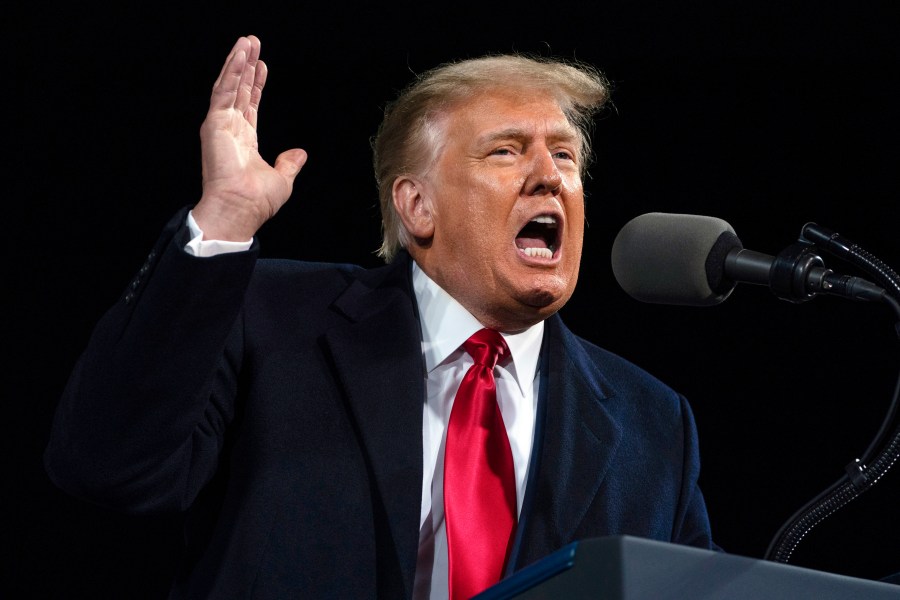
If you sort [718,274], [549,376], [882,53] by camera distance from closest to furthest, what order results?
[718,274] → [549,376] → [882,53]

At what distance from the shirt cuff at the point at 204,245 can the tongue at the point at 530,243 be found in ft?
2.53

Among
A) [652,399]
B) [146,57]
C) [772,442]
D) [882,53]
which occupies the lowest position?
[772,442]

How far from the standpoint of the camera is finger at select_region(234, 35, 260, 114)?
175 centimetres

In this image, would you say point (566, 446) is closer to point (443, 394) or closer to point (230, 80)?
point (443, 394)

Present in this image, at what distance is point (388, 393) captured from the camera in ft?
6.37

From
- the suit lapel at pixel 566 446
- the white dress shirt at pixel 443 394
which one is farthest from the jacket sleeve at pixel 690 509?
the white dress shirt at pixel 443 394

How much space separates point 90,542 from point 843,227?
7.39 feet

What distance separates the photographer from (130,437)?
1625mm

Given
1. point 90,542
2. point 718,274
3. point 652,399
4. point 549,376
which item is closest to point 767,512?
point 652,399

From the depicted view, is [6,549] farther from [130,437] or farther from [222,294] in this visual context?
[222,294]

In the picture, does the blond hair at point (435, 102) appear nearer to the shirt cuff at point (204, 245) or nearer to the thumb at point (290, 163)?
the thumb at point (290, 163)

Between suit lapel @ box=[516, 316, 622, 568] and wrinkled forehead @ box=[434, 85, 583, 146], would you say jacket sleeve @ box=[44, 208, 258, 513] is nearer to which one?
suit lapel @ box=[516, 316, 622, 568]

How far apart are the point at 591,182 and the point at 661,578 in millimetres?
2529

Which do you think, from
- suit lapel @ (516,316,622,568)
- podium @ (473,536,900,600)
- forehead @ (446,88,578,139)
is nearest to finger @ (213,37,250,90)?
forehead @ (446,88,578,139)
